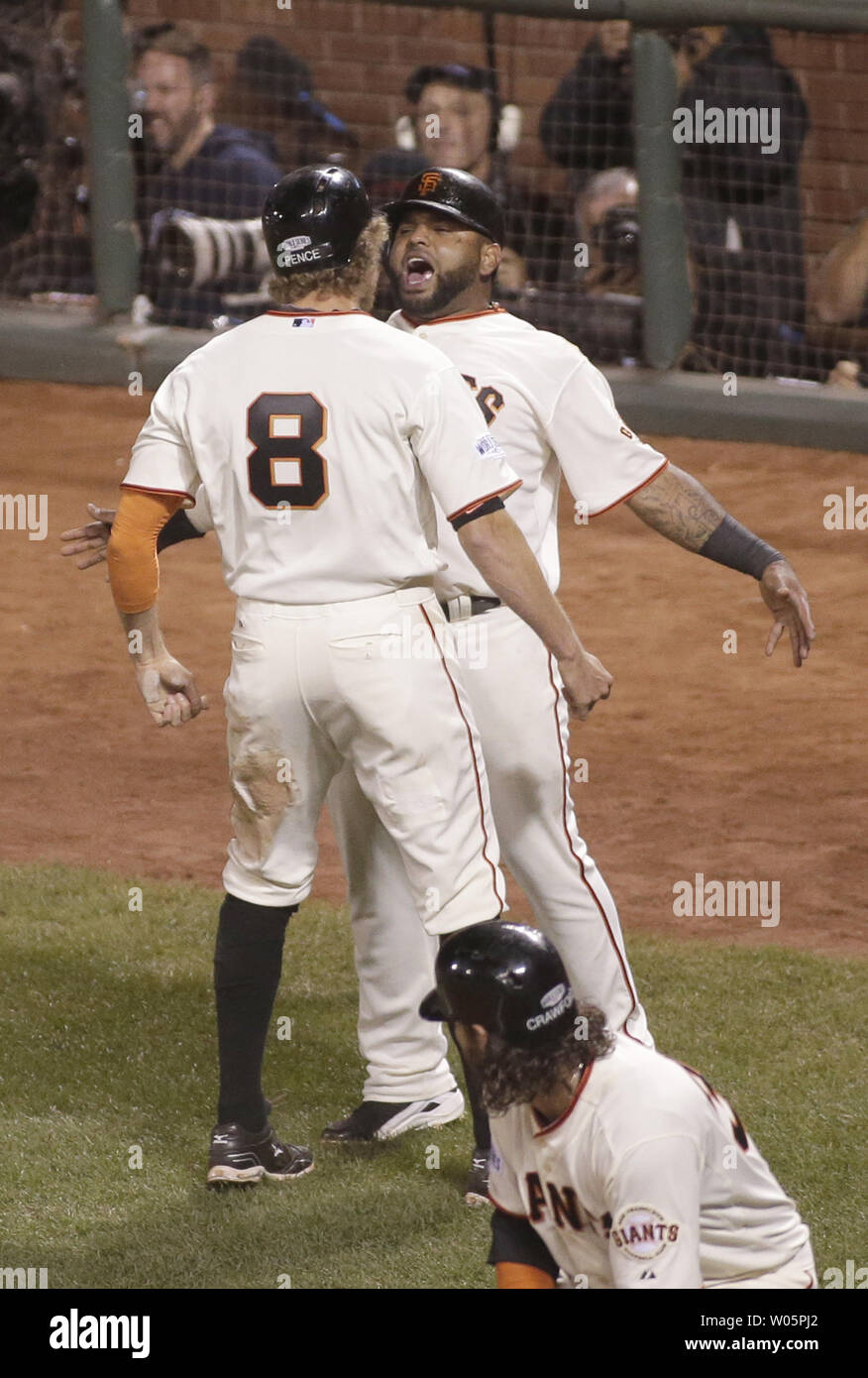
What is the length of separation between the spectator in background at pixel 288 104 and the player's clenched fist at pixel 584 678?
26.5 ft

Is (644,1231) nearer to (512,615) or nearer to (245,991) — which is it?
(245,991)

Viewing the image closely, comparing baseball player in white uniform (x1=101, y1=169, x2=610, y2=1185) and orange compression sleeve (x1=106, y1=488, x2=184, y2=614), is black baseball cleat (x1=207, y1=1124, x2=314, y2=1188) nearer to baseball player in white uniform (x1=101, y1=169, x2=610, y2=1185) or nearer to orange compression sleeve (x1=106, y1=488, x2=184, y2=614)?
baseball player in white uniform (x1=101, y1=169, x2=610, y2=1185)

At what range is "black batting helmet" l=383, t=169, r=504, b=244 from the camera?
3.78m

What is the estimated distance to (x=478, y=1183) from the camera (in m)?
3.66

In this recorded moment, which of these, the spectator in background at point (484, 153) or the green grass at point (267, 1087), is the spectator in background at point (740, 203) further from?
the green grass at point (267, 1087)

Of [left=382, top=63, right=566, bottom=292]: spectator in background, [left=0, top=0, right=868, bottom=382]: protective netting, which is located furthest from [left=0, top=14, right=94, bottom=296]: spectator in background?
[left=382, top=63, right=566, bottom=292]: spectator in background

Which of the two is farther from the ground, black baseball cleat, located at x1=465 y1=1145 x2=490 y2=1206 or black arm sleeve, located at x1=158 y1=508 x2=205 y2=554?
black arm sleeve, located at x1=158 y1=508 x2=205 y2=554

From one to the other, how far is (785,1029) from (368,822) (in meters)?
1.21

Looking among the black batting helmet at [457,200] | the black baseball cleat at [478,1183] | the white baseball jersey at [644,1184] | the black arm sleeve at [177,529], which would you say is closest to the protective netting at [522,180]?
the black batting helmet at [457,200]

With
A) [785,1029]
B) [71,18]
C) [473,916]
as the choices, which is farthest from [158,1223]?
[71,18]

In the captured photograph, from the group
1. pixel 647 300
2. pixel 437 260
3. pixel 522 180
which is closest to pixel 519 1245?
pixel 437 260

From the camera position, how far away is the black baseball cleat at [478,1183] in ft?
11.9

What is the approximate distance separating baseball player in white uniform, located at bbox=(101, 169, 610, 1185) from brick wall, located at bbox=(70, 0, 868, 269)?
29.7 ft

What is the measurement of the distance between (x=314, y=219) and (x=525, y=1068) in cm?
163
